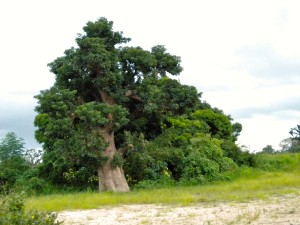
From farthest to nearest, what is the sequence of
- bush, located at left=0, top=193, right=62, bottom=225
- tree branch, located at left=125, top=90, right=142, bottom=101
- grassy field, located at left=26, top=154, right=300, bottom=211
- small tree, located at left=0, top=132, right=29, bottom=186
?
small tree, located at left=0, top=132, right=29, bottom=186, tree branch, located at left=125, top=90, right=142, bottom=101, grassy field, located at left=26, top=154, right=300, bottom=211, bush, located at left=0, top=193, right=62, bottom=225

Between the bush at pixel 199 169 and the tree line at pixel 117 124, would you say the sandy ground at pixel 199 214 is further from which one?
the bush at pixel 199 169

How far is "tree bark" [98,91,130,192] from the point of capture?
1798cm

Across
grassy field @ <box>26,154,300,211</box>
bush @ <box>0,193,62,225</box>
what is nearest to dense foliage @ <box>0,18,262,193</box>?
grassy field @ <box>26,154,300,211</box>

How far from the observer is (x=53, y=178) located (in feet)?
67.1

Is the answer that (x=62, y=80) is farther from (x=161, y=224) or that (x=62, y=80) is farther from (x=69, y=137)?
(x=161, y=224)

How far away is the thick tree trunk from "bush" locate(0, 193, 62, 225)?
11.6 metres

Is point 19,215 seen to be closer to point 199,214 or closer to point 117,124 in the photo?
point 199,214

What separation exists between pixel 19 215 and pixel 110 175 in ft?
40.3

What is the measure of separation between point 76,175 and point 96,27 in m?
5.62

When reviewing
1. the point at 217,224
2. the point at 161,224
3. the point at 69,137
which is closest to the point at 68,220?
the point at 161,224

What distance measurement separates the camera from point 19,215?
5.84 metres

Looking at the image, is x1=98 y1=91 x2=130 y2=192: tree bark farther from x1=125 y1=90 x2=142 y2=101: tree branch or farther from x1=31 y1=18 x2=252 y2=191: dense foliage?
x1=125 y1=90 x2=142 y2=101: tree branch

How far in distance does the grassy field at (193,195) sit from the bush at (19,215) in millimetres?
6593

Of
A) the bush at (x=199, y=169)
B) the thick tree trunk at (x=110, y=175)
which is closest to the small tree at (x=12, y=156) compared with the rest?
the thick tree trunk at (x=110, y=175)
